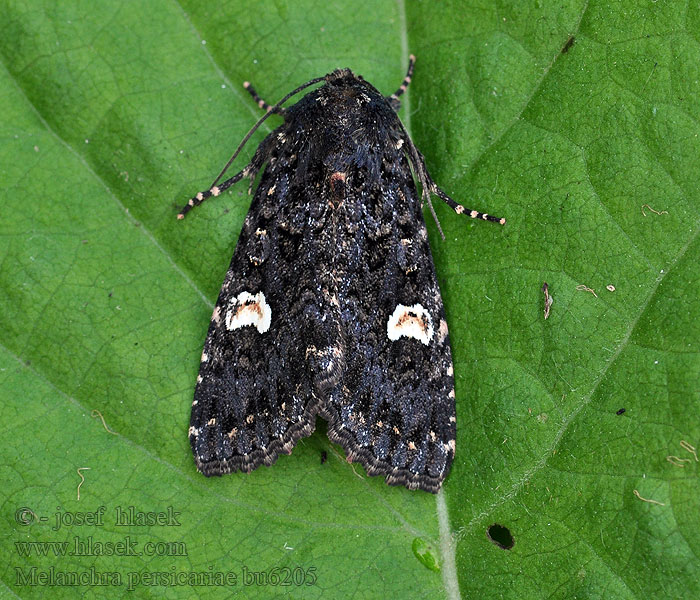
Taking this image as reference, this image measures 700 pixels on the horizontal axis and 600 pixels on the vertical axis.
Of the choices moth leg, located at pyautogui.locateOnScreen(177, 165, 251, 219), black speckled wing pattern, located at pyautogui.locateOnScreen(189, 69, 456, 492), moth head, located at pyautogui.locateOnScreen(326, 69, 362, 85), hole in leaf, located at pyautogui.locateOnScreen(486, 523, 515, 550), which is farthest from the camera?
moth leg, located at pyautogui.locateOnScreen(177, 165, 251, 219)

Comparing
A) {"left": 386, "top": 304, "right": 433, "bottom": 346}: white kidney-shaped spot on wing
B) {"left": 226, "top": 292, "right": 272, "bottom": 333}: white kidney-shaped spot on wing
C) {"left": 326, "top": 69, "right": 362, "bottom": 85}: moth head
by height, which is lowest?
{"left": 386, "top": 304, "right": 433, "bottom": 346}: white kidney-shaped spot on wing

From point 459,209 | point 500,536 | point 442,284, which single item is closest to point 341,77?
point 459,209

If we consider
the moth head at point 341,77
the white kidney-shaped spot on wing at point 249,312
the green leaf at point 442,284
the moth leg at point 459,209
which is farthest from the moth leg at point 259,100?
the white kidney-shaped spot on wing at point 249,312

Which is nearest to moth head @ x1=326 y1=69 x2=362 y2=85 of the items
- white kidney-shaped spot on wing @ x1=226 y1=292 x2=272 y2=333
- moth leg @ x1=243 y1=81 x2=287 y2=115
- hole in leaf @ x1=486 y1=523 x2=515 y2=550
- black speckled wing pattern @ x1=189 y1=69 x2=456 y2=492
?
black speckled wing pattern @ x1=189 y1=69 x2=456 y2=492

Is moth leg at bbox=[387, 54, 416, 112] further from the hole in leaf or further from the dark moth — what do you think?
the hole in leaf

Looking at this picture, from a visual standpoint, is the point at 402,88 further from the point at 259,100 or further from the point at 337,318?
the point at 337,318

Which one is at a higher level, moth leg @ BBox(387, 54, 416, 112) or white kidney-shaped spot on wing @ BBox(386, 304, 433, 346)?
moth leg @ BBox(387, 54, 416, 112)

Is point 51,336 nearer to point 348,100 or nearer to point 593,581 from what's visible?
point 348,100

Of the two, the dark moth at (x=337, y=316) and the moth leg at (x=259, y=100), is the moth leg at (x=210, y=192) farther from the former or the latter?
the moth leg at (x=259, y=100)
